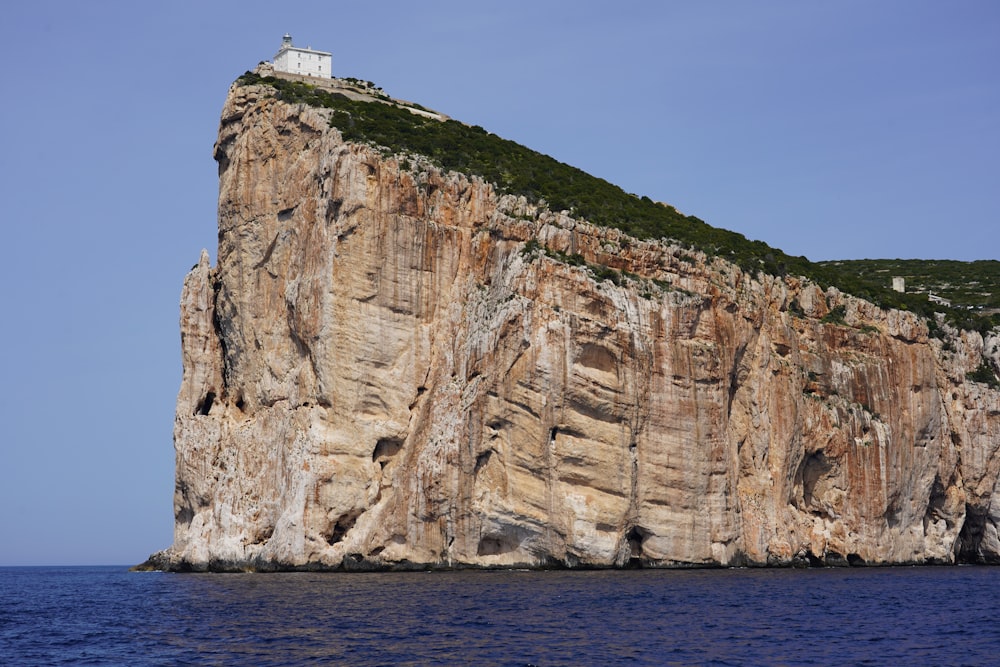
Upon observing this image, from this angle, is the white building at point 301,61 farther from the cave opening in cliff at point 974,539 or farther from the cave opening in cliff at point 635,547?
A: the cave opening in cliff at point 974,539

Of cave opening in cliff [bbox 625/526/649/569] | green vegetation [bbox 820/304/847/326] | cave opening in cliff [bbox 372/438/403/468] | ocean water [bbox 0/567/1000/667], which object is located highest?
green vegetation [bbox 820/304/847/326]

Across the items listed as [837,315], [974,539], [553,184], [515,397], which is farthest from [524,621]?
[974,539]

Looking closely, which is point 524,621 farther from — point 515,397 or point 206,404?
point 206,404

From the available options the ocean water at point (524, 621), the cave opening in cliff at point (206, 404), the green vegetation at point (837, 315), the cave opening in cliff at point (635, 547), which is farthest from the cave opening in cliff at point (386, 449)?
the green vegetation at point (837, 315)

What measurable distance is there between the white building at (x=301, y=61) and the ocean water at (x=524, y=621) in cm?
3670

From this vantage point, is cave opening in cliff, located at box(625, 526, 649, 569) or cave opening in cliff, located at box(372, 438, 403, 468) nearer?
cave opening in cliff, located at box(625, 526, 649, 569)

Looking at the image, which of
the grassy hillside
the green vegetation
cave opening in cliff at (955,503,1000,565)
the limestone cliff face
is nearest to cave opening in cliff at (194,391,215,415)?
the limestone cliff face

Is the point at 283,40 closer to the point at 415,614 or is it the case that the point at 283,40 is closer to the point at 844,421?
the point at 844,421

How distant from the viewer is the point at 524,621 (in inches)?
1548

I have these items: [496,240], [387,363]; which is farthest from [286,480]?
[496,240]

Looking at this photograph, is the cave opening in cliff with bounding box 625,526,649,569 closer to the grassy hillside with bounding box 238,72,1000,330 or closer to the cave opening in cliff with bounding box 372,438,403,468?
the cave opening in cliff with bounding box 372,438,403,468

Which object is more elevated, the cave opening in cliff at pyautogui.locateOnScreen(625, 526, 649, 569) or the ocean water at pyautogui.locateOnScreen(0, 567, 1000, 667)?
the cave opening in cliff at pyautogui.locateOnScreen(625, 526, 649, 569)

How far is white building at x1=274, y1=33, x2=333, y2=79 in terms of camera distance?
3206 inches

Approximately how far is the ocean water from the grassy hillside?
2021 centimetres
